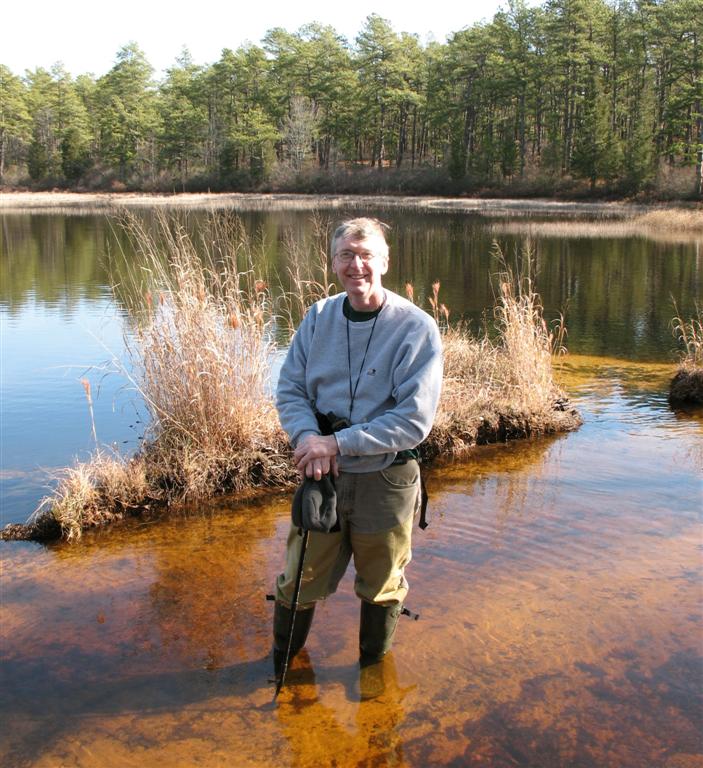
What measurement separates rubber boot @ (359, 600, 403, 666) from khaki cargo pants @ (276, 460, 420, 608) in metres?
0.08

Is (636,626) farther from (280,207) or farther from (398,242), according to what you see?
(280,207)

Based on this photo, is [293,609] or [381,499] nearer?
[381,499]

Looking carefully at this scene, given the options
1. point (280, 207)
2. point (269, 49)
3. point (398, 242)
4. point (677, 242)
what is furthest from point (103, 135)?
point (677, 242)

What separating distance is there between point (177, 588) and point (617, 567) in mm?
2412

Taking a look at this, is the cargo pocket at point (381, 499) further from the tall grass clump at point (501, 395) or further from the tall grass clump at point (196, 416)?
the tall grass clump at point (501, 395)

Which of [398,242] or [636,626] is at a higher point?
[398,242]

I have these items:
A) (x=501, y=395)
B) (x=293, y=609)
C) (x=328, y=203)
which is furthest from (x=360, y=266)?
(x=328, y=203)

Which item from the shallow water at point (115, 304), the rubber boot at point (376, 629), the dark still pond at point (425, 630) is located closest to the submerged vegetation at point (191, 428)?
the dark still pond at point (425, 630)

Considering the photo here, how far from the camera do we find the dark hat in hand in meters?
2.81

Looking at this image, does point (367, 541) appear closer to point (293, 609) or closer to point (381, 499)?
point (381, 499)

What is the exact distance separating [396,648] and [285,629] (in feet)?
2.09

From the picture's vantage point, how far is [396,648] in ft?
12.0

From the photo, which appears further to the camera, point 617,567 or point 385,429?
point 617,567

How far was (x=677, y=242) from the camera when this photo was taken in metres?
25.8
